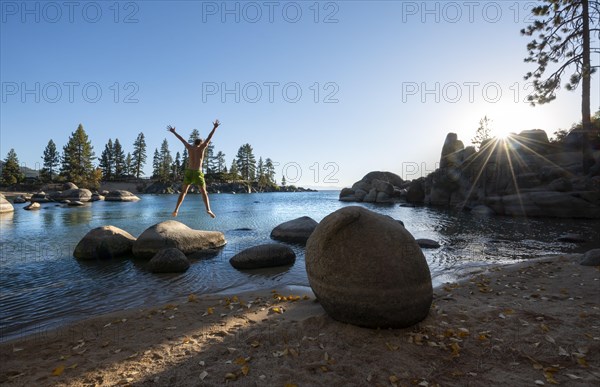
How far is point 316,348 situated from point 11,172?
110m

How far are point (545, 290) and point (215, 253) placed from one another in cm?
1310

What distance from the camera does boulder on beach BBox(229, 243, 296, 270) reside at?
1270 centimetres

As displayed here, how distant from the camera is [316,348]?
4852 mm

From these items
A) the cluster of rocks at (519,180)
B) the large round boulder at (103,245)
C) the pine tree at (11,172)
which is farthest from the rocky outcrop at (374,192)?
the pine tree at (11,172)

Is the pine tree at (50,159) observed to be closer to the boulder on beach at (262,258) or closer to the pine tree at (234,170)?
the pine tree at (234,170)

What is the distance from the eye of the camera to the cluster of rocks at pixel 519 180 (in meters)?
28.5

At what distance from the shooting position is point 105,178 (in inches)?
3937

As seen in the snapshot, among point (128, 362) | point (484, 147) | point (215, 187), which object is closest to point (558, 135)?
point (484, 147)

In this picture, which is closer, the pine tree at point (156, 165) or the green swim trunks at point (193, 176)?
the green swim trunks at point (193, 176)

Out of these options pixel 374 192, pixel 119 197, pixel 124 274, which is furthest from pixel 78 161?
pixel 124 274

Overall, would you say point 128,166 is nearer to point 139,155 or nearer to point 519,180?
point 139,155

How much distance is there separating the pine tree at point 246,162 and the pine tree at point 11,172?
67547mm

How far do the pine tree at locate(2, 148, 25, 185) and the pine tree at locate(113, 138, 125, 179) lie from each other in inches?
948

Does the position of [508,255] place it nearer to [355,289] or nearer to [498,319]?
[498,319]
